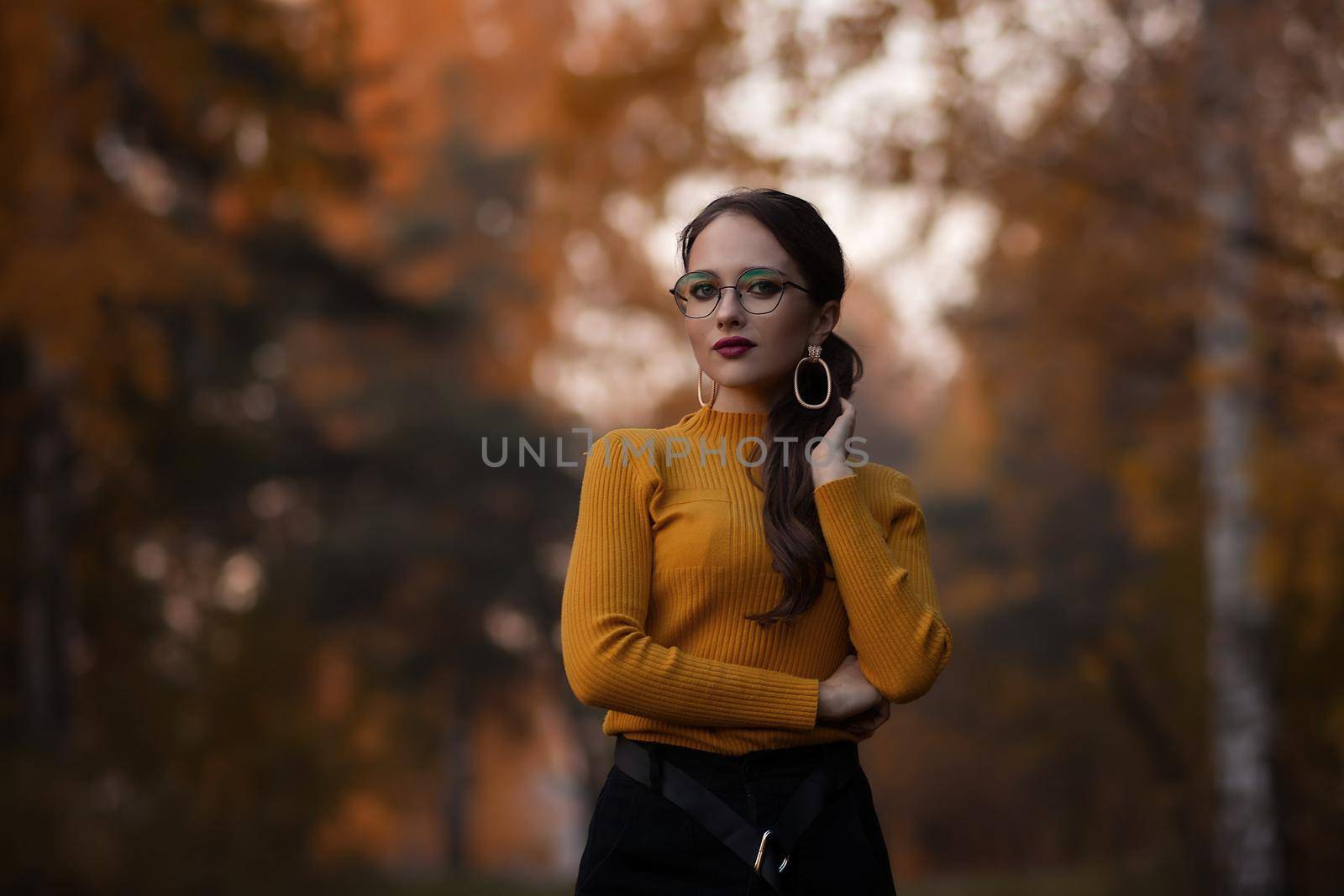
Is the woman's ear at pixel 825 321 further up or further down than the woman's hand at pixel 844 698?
further up

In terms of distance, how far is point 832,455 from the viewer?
2.42 m

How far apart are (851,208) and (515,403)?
10312 millimetres

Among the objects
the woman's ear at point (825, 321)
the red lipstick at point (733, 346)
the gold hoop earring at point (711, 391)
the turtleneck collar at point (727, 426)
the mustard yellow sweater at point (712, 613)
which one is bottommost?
the mustard yellow sweater at point (712, 613)

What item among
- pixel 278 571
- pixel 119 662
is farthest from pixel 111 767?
pixel 278 571

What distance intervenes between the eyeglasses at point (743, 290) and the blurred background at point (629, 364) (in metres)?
1.23

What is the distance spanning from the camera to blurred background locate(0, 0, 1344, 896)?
7.39 meters

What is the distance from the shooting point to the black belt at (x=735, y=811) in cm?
226

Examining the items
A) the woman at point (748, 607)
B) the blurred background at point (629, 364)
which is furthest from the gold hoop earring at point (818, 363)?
the blurred background at point (629, 364)

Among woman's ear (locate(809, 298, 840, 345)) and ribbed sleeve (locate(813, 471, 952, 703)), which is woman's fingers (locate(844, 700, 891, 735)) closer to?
ribbed sleeve (locate(813, 471, 952, 703))

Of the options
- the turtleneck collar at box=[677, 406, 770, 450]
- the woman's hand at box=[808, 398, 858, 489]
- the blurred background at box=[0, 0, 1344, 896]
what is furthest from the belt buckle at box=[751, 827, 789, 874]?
the blurred background at box=[0, 0, 1344, 896]

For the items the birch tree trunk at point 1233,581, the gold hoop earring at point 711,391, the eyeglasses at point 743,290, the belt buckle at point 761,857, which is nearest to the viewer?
the belt buckle at point 761,857

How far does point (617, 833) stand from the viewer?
91.5 inches

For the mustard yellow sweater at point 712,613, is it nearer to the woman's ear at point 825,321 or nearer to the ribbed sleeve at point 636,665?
the ribbed sleeve at point 636,665

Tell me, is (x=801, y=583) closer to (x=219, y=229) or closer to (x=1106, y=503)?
(x=219, y=229)
